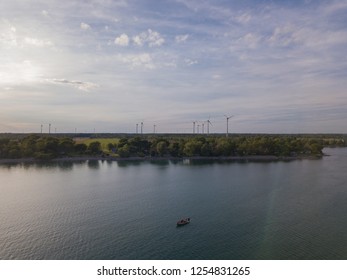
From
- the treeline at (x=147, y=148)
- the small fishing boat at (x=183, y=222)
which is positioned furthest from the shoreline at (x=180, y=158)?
the small fishing boat at (x=183, y=222)

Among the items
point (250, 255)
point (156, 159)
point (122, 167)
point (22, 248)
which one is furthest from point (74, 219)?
point (156, 159)

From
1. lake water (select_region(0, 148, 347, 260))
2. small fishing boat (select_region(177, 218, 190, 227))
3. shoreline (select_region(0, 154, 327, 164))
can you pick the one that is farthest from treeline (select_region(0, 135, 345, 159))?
small fishing boat (select_region(177, 218, 190, 227))

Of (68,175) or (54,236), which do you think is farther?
(68,175)

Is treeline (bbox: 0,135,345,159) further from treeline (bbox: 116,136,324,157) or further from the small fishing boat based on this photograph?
the small fishing boat

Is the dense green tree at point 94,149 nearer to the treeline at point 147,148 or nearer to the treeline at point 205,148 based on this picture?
the treeline at point 147,148

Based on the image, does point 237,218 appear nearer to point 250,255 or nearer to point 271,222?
point 271,222
